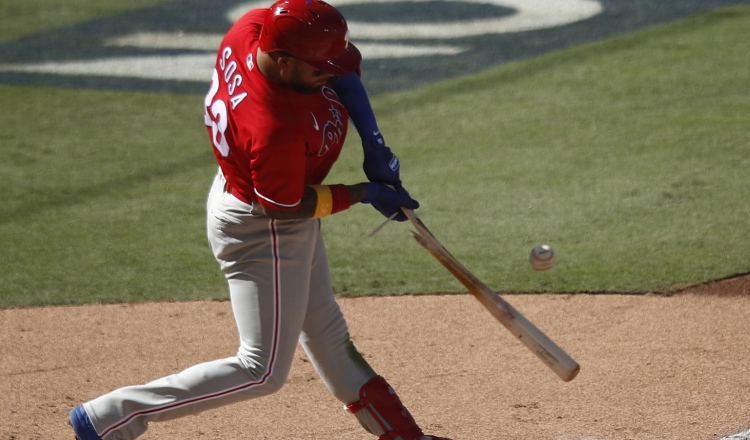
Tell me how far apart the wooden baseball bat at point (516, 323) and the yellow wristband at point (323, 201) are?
1.19 feet

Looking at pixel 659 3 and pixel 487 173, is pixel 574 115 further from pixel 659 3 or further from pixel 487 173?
pixel 659 3

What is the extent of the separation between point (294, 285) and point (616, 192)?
12.0ft

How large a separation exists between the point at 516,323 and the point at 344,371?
59 cm

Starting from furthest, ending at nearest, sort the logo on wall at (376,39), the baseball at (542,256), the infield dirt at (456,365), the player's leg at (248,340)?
the logo on wall at (376,39) < the infield dirt at (456,365) < the baseball at (542,256) < the player's leg at (248,340)

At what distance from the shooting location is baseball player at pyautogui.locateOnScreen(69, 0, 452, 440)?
2.90 meters

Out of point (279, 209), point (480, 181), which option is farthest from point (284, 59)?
point (480, 181)

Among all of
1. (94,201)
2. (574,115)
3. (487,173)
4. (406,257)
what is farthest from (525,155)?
(94,201)

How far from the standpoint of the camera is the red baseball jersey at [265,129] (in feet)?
9.42

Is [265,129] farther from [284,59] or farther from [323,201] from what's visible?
[323,201]

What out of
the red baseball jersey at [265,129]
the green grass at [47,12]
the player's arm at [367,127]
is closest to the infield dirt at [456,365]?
the player's arm at [367,127]

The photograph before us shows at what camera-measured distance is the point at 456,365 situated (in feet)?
14.1

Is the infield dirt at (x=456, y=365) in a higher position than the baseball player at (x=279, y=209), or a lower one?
lower

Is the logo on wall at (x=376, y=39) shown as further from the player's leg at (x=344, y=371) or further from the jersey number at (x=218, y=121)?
the jersey number at (x=218, y=121)

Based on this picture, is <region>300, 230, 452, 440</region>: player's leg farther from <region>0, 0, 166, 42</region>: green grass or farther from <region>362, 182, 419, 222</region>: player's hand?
<region>0, 0, 166, 42</region>: green grass
